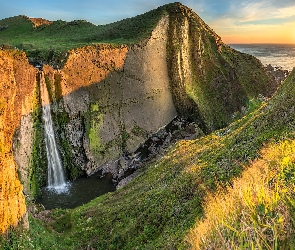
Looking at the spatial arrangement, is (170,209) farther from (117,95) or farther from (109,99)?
(117,95)

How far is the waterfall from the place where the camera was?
2789cm

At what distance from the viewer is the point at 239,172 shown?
35.2 feet

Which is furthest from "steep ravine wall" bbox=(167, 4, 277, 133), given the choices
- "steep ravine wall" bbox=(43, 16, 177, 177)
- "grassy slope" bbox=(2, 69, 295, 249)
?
"grassy slope" bbox=(2, 69, 295, 249)

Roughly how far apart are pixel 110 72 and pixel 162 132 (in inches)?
414

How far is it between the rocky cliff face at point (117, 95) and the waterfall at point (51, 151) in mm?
545

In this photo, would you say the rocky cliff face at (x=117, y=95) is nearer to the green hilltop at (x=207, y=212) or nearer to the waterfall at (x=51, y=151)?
the waterfall at (x=51, y=151)

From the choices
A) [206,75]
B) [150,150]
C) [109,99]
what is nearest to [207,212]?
[109,99]

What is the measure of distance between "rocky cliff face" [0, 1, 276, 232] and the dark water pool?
3.05 feet

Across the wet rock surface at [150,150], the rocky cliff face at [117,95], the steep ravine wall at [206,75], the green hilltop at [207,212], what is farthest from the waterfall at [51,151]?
the steep ravine wall at [206,75]

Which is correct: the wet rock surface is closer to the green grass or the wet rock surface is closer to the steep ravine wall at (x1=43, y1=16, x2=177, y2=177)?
the steep ravine wall at (x1=43, y1=16, x2=177, y2=177)

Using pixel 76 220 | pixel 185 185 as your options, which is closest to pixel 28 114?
pixel 76 220

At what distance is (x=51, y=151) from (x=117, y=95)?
1104cm

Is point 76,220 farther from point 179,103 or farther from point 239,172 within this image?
point 179,103

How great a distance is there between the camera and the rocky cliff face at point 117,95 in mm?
24297
